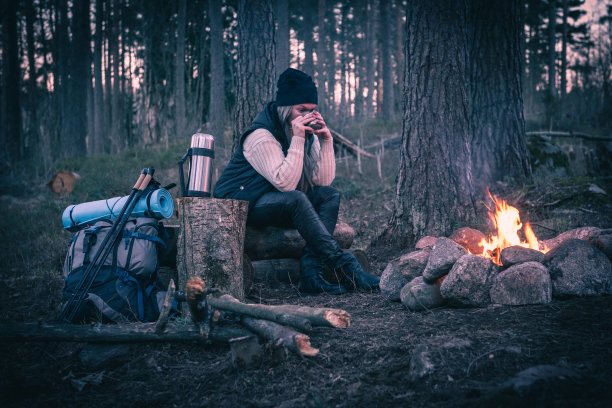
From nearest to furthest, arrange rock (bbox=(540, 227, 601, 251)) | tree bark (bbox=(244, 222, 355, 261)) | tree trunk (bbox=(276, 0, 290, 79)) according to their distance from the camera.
→ rock (bbox=(540, 227, 601, 251))
tree bark (bbox=(244, 222, 355, 261))
tree trunk (bbox=(276, 0, 290, 79))

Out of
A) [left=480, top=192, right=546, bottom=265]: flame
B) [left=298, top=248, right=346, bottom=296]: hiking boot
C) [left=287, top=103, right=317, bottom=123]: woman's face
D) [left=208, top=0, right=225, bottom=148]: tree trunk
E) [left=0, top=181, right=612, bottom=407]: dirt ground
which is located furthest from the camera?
[left=208, top=0, right=225, bottom=148]: tree trunk

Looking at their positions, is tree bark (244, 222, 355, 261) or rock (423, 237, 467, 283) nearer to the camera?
rock (423, 237, 467, 283)

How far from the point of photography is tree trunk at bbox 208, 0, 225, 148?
11391 mm

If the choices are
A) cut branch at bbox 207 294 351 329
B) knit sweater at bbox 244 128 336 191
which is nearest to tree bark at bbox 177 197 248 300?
cut branch at bbox 207 294 351 329

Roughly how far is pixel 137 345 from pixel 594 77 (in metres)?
21.1

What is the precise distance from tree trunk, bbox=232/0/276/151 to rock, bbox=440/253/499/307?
398cm

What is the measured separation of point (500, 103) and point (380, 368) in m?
5.27

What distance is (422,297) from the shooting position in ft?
10.4

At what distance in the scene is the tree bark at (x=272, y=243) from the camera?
4.28m

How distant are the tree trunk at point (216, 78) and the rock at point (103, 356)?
8.81 m

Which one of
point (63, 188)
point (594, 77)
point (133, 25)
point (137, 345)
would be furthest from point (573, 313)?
point (133, 25)

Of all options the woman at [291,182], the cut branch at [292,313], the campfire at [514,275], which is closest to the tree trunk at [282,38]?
the woman at [291,182]

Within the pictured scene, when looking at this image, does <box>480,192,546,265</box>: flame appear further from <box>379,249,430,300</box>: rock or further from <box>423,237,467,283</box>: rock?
<box>379,249,430,300</box>: rock

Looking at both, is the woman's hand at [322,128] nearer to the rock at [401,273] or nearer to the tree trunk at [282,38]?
the rock at [401,273]
